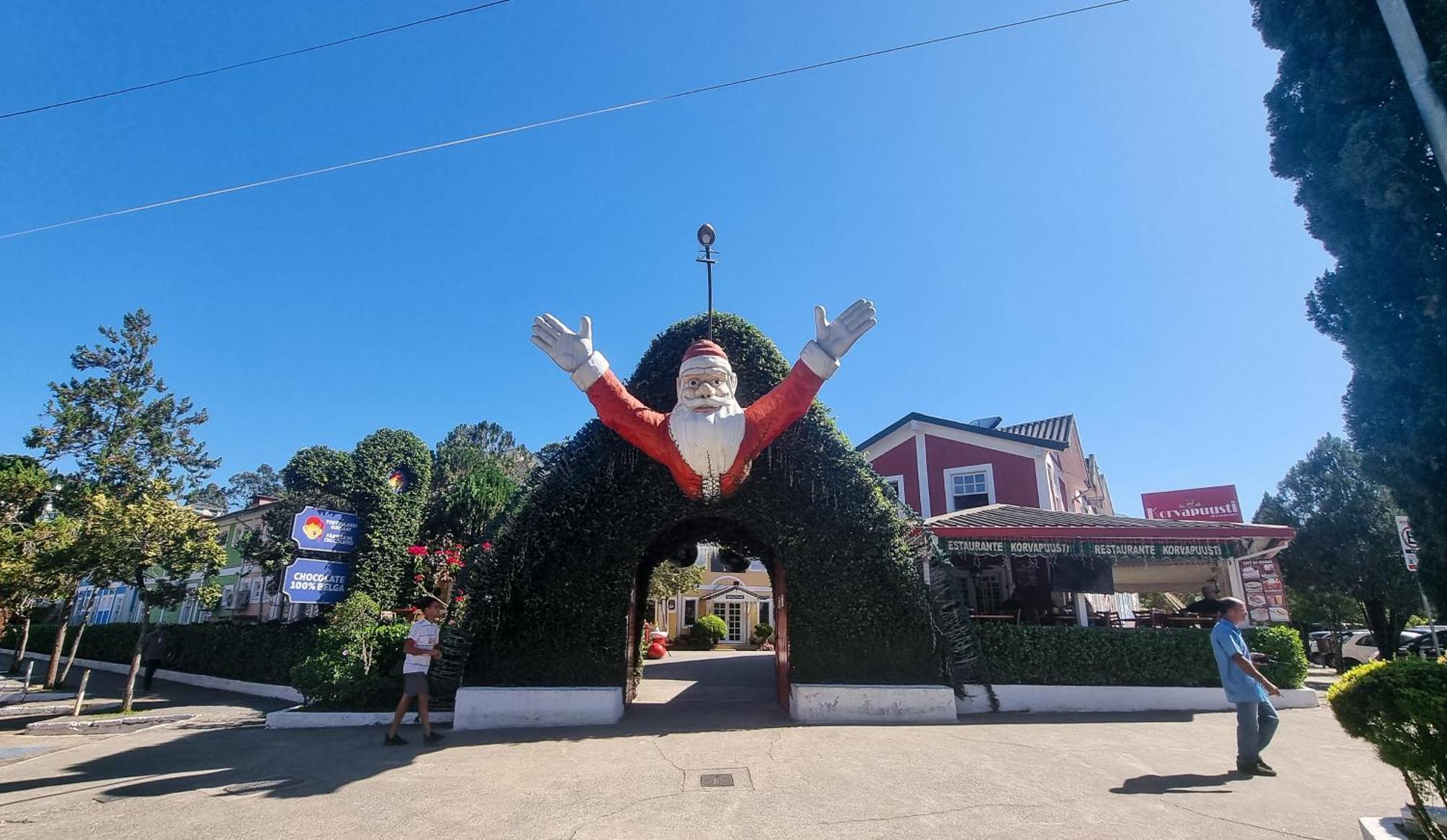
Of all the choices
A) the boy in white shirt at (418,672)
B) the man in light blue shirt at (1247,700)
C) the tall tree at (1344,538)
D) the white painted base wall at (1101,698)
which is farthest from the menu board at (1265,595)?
the tall tree at (1344,538)

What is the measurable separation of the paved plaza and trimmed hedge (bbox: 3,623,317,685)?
19.0ft

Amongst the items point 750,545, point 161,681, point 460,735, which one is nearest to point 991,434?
point 750,545

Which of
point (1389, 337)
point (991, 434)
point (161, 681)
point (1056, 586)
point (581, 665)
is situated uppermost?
point (991, 434)

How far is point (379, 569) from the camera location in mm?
14469

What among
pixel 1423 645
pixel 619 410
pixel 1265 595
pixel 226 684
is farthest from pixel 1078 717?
pixel 1423 645

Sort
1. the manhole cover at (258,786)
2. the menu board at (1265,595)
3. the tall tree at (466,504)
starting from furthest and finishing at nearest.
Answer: the tall tree at (466,504) → the menu board at (1265,595) → the manhole cover at (258,786)

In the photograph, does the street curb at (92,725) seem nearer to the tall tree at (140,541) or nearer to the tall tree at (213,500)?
the tall tree at (140,541)

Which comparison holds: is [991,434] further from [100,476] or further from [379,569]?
[100,476]

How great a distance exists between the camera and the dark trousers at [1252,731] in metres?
6.12

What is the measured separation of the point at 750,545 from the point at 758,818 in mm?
6702

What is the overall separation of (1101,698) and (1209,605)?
15.3 feet

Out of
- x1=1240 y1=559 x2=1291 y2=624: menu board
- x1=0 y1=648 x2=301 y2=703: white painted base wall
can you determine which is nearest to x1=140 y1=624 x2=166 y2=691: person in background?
x1=0 y1=648 x2=301 y2=703: white painted base wall

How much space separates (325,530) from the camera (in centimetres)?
1258

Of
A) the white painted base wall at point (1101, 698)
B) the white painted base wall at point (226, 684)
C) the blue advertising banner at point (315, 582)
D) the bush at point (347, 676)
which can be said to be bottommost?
the white painted base wall at point (226, 684)
